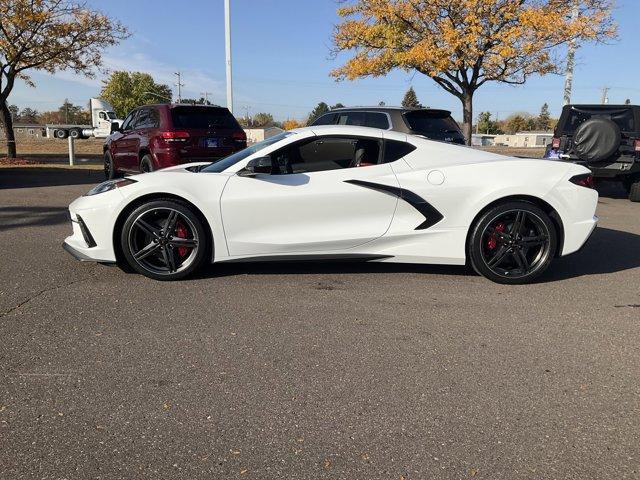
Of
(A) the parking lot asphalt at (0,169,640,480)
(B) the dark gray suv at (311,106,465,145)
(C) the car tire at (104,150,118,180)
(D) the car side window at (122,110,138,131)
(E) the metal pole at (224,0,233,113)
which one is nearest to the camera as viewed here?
(A) the parking lot asphalt at (0,169,640,480)

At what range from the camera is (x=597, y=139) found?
9.17m

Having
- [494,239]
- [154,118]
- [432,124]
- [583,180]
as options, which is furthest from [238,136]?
[583,180]

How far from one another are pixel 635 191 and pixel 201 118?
8454 mm

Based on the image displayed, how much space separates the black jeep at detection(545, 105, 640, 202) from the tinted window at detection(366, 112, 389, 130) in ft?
11.7

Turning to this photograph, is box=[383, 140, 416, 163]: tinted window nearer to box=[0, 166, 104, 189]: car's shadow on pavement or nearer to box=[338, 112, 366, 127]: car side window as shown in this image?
box=[338, 112, 366, 127]: car side window

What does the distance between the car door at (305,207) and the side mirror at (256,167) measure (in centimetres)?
4

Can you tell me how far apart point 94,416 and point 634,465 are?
97.4 inches

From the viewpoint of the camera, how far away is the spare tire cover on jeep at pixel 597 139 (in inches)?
355

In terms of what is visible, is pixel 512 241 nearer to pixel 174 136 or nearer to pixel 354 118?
pixel 354 118

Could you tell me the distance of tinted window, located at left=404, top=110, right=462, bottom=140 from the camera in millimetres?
8703

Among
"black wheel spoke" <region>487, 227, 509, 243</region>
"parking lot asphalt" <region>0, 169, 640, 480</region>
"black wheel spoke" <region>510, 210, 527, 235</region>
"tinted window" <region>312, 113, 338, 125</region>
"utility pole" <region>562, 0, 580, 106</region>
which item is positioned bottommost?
"parking lot asphalt" <region>0, 169, 640, 480</region>

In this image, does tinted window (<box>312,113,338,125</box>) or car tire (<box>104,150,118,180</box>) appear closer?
tinted window (<box>312,113,338,125</box>)

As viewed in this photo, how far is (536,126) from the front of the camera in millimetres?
125750

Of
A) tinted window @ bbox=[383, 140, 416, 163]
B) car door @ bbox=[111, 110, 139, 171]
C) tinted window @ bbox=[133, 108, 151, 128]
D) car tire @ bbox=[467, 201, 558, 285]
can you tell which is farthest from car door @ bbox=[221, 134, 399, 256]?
car door @ bbox=[111, 110, 139, 171]
